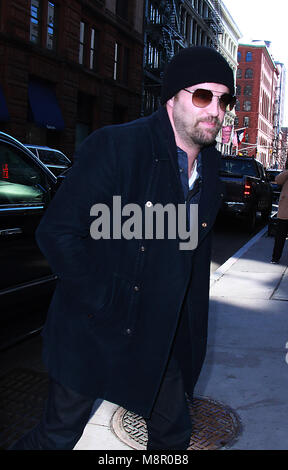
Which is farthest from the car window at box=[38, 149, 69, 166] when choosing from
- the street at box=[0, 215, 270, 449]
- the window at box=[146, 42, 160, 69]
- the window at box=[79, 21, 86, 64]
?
the window at box=[146, 42, 160, 69]

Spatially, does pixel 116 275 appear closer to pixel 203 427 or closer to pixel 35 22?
pixel 203 427

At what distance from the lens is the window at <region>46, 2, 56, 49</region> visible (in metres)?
24.1

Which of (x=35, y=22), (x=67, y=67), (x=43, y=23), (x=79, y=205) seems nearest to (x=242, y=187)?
(x=79, y=205)

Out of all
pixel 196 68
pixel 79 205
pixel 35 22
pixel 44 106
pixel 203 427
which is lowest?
pixel 203 427

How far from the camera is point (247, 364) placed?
4.54 metres

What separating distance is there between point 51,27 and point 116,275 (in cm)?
2450

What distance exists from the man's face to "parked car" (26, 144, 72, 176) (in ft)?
44.5

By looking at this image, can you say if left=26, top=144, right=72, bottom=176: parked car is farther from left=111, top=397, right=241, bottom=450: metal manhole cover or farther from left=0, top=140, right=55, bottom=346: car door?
left=111, top=397, right=241, bottom=450: metal manhole cover

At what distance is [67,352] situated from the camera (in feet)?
6.83

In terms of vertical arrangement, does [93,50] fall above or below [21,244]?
above

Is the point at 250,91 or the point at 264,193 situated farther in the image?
the point at 250,91

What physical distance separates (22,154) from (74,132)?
22.5 m
